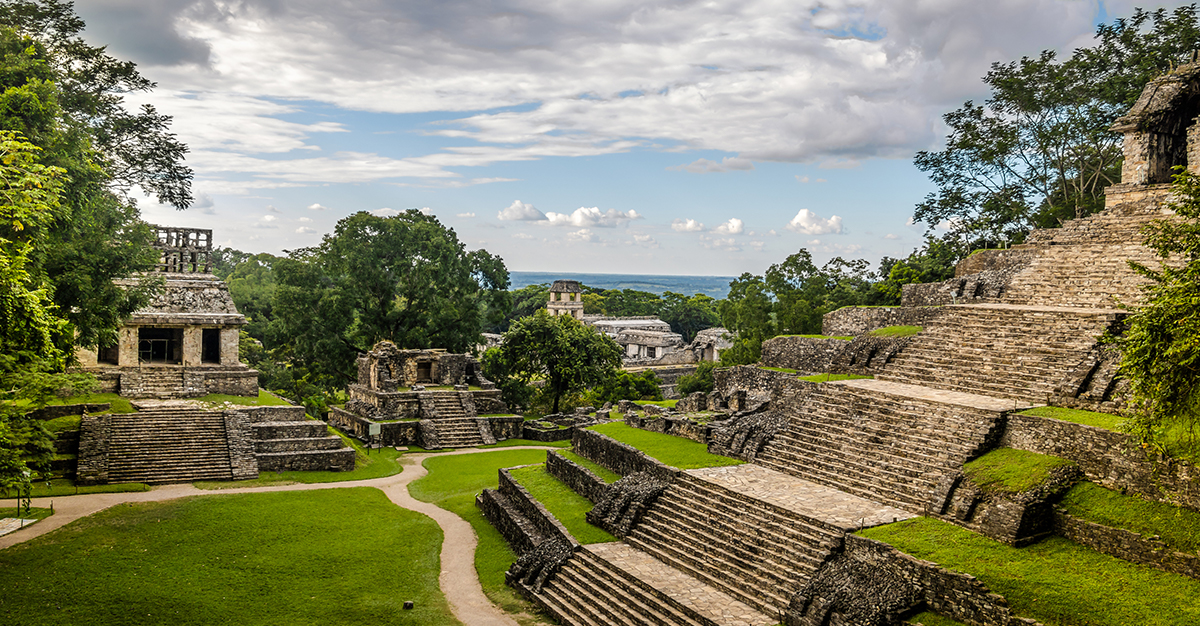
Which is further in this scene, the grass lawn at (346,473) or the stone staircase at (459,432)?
the stone staircase at (459,432)

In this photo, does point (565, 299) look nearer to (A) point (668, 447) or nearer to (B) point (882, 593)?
(A) point (668, 447)

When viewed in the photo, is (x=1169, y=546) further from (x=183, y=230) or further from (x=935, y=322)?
(x=183, y=230)

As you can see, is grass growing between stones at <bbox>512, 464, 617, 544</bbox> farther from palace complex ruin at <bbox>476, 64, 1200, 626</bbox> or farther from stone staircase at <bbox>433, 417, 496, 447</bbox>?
stone staircase at <bbox>433, 417, 496, 447</bbox>

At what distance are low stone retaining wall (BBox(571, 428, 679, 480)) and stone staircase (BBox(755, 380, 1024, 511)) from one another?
2.21m

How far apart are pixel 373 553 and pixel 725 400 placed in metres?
11.8

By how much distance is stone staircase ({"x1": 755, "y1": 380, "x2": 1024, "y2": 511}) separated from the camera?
1304cm

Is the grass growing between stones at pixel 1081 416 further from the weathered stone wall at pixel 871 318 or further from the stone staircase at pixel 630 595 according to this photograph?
the weathered stone wall at pixel 871 318

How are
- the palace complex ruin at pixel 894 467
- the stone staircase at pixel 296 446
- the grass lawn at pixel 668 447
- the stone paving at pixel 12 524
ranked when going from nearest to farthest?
the palace complex ruin at pixel 894 467
the stone paving at pixel 12 524
the grass lawn at pixel 668 447
the stone staircase at pixel 296 446

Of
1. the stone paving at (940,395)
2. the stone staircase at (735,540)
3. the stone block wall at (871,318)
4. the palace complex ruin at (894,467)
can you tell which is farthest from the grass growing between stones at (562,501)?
the stone block wall at (871,318)

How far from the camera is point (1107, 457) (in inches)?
444

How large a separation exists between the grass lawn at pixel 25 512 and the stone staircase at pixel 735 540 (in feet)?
43.1

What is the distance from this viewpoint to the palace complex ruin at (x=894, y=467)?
35.8 ft

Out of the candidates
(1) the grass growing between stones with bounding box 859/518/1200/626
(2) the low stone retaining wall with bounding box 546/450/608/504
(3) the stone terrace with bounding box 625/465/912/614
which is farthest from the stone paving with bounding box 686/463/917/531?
(2) the low stone retaining wall with bounding box 546/450/608/504

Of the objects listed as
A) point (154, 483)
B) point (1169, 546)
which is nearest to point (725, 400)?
point (1169, 546)
